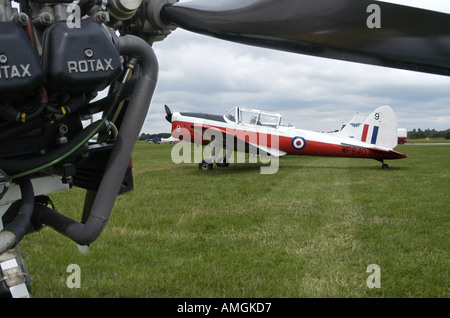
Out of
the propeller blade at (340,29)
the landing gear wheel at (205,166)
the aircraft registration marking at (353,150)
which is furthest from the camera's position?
the aircraft registration marking at (353,150)

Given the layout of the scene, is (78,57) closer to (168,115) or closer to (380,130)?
(168,115)

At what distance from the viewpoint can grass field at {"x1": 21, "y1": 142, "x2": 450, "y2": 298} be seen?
2.82m

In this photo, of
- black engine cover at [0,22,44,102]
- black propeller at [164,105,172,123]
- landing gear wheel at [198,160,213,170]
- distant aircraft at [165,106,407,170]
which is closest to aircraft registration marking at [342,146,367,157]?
distant aircraft at [165,106,407,170]

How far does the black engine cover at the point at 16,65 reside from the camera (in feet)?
3.26

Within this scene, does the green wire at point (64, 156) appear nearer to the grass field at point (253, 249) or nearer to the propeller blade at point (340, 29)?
the propeller blade at point (340, 29)

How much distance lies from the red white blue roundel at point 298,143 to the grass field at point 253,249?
23.8ft

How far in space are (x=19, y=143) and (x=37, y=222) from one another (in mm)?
438

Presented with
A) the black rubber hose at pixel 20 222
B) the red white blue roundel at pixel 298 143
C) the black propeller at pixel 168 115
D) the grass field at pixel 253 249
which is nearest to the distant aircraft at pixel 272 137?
the red white blue roundel at pixel 298 143

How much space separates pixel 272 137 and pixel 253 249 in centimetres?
1085

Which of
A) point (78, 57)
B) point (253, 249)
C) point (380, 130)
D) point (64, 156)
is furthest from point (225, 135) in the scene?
point (78, 57)

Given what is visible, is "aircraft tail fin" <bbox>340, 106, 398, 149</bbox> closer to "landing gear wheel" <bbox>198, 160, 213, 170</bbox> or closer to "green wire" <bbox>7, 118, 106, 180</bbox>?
"landing gear wheel" <bbox>198, 160, 213, 170</bbox>

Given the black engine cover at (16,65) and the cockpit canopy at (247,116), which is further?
the cockpit canopy at (247,116)

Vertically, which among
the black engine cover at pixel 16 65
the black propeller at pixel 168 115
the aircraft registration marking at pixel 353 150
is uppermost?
the black engine cover at pixel 16 65

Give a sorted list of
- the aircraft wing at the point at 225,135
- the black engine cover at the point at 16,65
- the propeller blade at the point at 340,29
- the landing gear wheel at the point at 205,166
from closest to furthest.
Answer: the black engine cover at the point at 16,65, the propeller blade at the point at 340,29, the landing gear wheel at the point at 205,166, the aircraft wing at the point at 225,135
